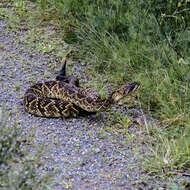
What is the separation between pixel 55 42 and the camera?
26.4 ft

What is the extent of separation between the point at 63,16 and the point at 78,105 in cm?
264

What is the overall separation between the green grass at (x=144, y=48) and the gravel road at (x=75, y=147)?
364 millimetres

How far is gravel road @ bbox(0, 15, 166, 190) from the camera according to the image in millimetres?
4617

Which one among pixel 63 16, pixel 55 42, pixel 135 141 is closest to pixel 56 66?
pixel 55 42

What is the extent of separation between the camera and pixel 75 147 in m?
5.28

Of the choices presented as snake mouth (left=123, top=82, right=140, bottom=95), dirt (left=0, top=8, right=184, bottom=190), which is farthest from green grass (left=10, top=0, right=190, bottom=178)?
dirt (left=0, top=8, right=184, bottom=190)

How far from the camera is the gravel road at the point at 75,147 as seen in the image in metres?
4.62

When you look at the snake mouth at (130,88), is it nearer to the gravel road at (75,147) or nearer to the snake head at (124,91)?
the snake head at (124,91)

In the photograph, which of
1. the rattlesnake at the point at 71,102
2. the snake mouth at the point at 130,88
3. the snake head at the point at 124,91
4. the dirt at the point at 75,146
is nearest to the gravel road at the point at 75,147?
the dirt at the point at 75,146

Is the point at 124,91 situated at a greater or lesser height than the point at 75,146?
greater

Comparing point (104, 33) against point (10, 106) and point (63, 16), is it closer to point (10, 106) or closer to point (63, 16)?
point (63, 16)

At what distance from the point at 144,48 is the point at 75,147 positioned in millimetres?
2122

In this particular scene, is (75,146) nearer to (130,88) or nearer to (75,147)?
(75,147)

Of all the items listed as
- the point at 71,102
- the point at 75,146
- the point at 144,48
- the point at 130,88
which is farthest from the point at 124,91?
the point at 75,146
